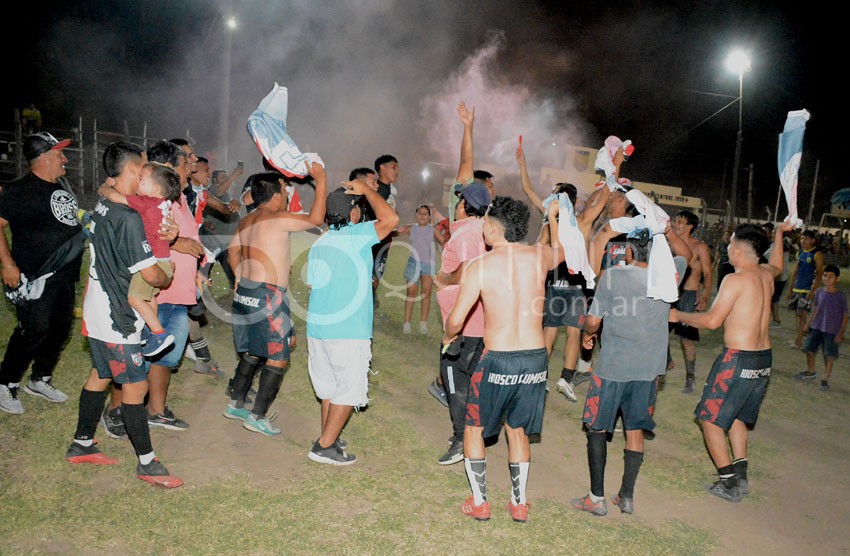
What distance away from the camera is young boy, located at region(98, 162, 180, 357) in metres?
3.90

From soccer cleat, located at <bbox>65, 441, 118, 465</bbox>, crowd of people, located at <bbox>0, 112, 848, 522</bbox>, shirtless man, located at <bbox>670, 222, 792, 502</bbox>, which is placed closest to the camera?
crowd of people, located at <bbox>0, 112, 848, 522</bbox>

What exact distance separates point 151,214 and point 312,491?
2229 mm

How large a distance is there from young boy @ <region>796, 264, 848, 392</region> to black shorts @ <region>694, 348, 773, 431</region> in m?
4.57

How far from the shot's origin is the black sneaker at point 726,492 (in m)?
4.73

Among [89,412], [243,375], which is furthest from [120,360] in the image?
[243,375]

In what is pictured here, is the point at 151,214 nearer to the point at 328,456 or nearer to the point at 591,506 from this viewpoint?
the point at 328,456

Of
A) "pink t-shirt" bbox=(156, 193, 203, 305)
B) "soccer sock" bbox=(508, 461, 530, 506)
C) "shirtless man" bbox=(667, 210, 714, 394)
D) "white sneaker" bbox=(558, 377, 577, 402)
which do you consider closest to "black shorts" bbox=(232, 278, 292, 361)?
"pink t-shirt" bbox=(156, 193, 203, 305)

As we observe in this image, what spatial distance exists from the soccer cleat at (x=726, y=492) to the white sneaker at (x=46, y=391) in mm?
5720

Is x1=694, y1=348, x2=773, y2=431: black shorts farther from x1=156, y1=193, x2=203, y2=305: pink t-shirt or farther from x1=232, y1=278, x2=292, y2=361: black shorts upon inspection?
x1=156, y1=193, x2=203, y2=305: pink t-shirt

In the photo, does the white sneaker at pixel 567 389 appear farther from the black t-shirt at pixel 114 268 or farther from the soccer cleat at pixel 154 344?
the black t-shirt at pixel 114 268

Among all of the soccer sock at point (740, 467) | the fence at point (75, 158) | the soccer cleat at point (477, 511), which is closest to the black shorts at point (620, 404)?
the soccer cleat at point (477, 511)

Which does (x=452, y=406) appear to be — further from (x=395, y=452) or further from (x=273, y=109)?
(x=273, y=109)

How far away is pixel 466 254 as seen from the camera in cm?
491

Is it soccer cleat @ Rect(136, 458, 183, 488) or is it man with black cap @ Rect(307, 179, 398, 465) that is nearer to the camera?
soccer cleat @ Rect(136, 458, 183, 488)
